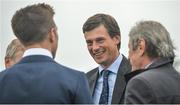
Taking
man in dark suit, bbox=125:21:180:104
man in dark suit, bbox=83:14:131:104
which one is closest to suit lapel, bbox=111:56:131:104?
man in dark suit, bbox=83:14:131:104

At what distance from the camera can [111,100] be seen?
319cm

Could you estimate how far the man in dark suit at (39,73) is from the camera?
2252mm

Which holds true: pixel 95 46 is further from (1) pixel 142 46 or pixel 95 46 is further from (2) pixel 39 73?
(2) pixel 39 73

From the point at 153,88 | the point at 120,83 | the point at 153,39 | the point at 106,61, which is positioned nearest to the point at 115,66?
the point at 106,61

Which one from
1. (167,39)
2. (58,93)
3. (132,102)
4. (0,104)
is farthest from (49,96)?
(167,39)

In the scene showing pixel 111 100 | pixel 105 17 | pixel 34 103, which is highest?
pixel 105 17

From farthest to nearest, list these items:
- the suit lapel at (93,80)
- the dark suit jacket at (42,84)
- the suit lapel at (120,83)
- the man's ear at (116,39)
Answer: the man's ear at (116,39) → the suit lapel at (93,80) → the suit lapel at (120,83) → the dark suit jacket at (42,84)

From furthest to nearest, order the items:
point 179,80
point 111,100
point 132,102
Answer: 1. point 111,100
2. point 179,80
3. point 132,102

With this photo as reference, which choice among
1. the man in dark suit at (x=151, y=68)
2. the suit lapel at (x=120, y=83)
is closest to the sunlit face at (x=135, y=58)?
the man in dark suit at (x=151, y=68)

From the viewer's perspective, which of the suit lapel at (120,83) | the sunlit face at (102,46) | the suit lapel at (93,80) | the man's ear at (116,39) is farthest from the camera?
the man's ear at (116,39)

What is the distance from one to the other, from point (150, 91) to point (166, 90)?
4.1 inches

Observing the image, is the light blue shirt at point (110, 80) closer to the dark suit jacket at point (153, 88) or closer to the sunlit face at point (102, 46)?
the sunlit face at point (102, 46)

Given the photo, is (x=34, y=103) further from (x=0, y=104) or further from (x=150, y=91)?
(x=150, y=91)

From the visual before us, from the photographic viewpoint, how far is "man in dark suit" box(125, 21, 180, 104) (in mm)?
2531
